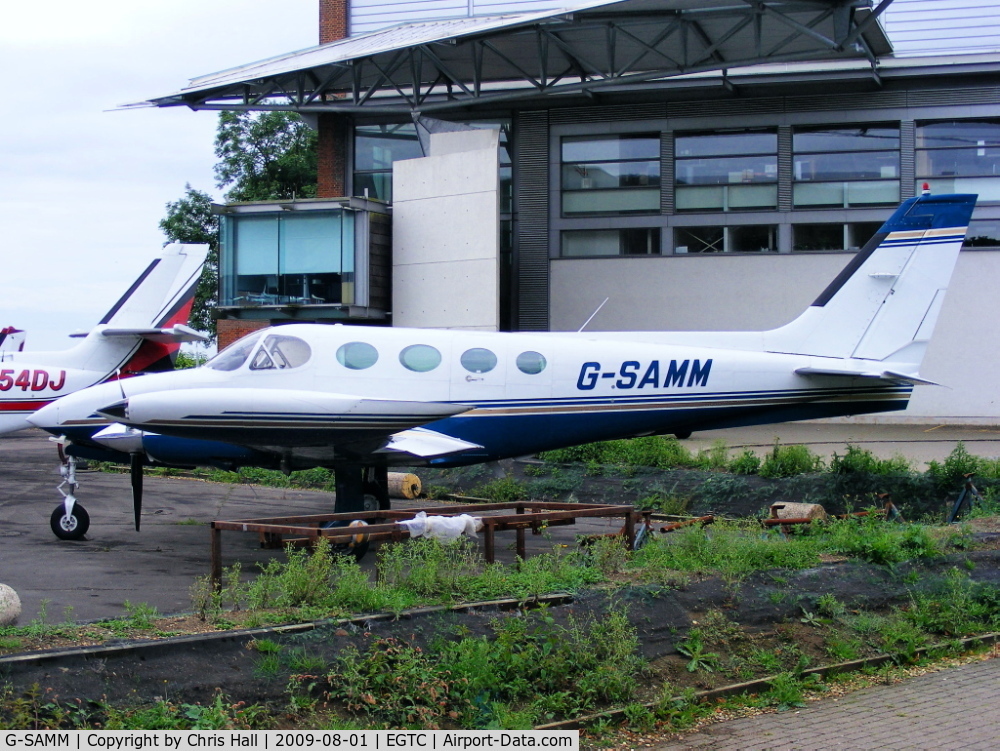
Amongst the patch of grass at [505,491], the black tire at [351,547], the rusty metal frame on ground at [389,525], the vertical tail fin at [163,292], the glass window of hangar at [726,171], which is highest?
the glass window of hangar at [726,171]

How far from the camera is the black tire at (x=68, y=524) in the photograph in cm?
1373

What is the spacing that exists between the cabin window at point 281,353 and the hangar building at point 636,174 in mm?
13971

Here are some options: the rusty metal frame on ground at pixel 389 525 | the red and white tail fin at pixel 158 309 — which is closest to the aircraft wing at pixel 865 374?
the rusty metal frame on ground at pixel 389 525

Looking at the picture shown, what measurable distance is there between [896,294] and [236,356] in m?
9.22

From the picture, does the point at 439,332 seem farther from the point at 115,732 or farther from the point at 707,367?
the point at 115,732

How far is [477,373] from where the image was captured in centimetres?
1361

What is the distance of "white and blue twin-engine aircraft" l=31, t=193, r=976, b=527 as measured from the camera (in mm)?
13133

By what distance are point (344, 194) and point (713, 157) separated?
37.3ft

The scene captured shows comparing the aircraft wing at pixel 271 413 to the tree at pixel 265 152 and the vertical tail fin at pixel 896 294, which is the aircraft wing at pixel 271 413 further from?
the tree at pixel 265 152

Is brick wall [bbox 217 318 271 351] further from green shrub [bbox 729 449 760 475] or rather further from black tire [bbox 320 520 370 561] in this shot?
black tire [bbox 320 520 370 561]

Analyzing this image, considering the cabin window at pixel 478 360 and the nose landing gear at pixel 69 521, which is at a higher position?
the cabin window at pixel 478 360

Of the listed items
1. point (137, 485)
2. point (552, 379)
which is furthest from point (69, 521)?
point (552, 379)

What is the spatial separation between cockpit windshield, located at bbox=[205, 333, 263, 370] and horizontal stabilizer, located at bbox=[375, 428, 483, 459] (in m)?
2.13

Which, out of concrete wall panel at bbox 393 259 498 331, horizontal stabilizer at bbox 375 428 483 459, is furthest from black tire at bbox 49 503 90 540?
concrete wall panel at bbox 393 259 498 331
